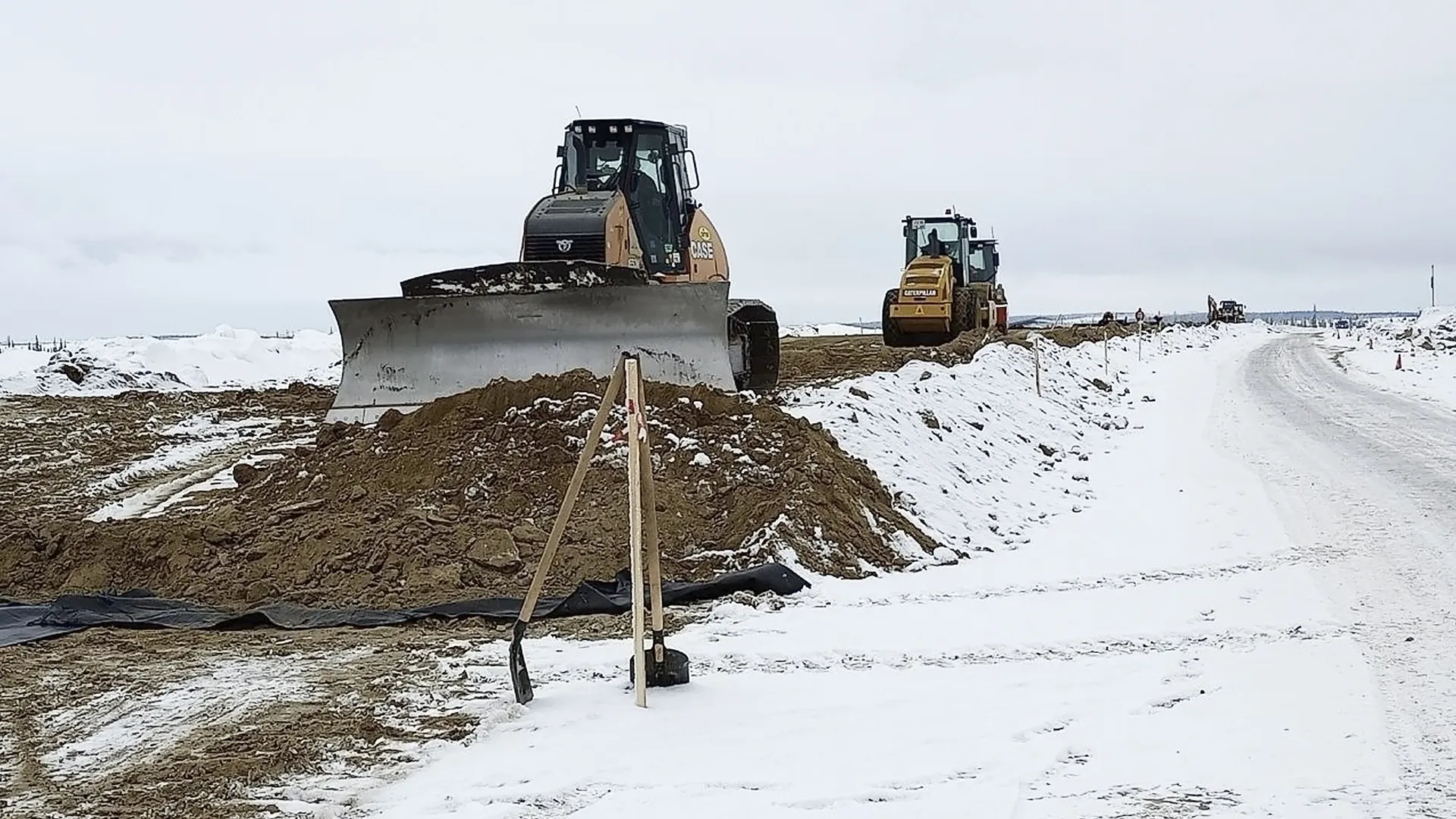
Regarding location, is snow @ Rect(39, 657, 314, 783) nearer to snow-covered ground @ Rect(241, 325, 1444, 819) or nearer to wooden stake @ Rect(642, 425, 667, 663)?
snow-covered ground @ Rect(241, 325, 1444, 819)

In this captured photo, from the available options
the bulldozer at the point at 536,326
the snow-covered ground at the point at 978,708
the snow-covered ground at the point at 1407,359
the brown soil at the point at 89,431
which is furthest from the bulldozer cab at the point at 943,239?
the snow-covered ground at the point at 978,708

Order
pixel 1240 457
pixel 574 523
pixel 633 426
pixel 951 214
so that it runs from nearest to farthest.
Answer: pixel 633 426 → pixel 574 523 → pixel 1240 457 → pixel 951 214

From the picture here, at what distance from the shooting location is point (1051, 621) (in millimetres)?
6719

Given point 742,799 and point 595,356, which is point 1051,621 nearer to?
point 742,799

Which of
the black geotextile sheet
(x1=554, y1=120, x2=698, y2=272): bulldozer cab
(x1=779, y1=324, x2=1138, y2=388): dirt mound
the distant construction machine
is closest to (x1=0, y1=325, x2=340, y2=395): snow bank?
(x1=779, y1=324, x2=1138, y2=388): dirt mound

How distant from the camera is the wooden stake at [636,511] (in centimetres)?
535

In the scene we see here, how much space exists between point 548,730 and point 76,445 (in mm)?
10877

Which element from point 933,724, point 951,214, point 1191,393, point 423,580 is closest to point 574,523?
point 423,580

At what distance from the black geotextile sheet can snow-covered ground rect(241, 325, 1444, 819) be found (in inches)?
10.0

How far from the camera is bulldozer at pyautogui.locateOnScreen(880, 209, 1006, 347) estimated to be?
26.4 metres

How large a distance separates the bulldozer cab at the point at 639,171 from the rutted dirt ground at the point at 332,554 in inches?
169

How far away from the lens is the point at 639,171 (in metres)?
14.1

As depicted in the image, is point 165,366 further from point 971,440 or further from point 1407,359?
point 1407,359

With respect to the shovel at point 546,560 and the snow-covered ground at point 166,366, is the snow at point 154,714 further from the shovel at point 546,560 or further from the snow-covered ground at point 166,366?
the snow-covered ground at point 166,366
